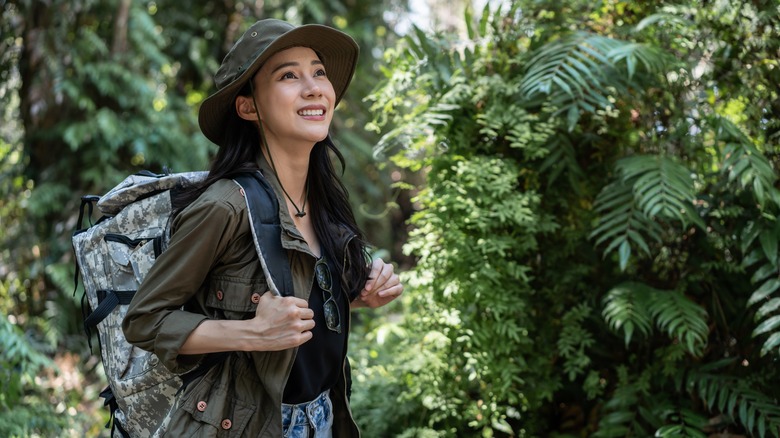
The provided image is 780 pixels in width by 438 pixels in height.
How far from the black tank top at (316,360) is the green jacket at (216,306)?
87 mm

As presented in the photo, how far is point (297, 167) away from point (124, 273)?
20.6 inches

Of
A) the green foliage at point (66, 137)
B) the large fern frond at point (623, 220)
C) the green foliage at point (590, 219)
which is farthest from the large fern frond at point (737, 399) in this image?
the green foliage at point (66, 137)

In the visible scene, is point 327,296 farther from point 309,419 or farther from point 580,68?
point 580,68

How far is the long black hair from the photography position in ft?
6.93

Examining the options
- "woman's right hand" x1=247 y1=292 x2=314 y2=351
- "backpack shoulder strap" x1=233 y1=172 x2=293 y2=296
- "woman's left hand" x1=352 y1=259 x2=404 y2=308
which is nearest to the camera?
"woman's right hand" x1=247 y1=292 x2=314 y2=351

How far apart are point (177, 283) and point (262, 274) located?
21cm

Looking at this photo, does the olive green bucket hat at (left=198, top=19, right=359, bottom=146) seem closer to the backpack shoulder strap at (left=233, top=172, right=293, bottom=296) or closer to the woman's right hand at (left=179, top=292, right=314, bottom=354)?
the backpack shoulder strap at (left=233, top=172, right=293, bottom=296)

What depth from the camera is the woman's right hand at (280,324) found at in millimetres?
1832

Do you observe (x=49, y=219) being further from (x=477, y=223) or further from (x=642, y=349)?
(x=642, y=349)

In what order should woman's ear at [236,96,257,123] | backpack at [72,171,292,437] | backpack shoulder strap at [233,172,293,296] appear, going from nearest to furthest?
backpack shoulder strap at [233,172,293,296] → backpack at [72,171,292,437] → woman's ear at [236,96,257,123]

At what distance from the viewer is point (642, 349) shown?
3578 mm

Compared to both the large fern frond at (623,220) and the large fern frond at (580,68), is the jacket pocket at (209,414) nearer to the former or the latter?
the large fern frond at (623,220)

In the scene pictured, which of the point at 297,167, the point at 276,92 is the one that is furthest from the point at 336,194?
the point at 276,92

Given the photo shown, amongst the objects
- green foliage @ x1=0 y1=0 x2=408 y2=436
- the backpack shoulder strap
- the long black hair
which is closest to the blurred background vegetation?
the long black hair
